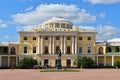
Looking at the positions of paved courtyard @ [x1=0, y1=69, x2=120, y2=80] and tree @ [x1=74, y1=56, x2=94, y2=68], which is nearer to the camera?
paved courtyard @ [x1=0, y1=69, x2=120, y2=80]

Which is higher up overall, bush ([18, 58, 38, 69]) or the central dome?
the central dome

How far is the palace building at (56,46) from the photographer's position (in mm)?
92250

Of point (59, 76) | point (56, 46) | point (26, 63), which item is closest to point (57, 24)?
point (56, 46)

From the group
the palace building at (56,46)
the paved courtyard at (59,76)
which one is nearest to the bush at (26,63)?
the palace building at (56,46)

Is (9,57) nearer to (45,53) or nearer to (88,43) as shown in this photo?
(45,53)

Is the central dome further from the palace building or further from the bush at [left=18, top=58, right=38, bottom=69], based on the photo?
the bush at [left=18, top=58, right=38, bottom=69]

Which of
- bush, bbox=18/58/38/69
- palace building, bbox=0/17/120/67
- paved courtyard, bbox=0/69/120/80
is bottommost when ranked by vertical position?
paved courtyard, bbox=0/69/120/80

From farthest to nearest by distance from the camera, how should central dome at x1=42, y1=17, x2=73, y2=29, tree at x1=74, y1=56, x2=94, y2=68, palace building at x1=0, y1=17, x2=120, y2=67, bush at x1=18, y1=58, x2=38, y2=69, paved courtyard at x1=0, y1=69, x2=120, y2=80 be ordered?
central dome at x1=42, y1=17, x2=73, y2=29
palace building at x1=0, y1=17, x2=120, y2=67
tree at x1=74, y1=56, x2=94, y2=68
bush at x1=18, y1=58, x2=38, y2=69
paved courtyard at x1=0, y1=69, x2=120, y2=80

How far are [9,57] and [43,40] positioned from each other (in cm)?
997

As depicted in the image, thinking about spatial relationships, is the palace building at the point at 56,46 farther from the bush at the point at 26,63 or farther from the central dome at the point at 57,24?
the bush at the point at 26,63

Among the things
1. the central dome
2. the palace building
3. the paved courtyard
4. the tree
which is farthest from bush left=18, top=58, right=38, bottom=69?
the paved courtyard

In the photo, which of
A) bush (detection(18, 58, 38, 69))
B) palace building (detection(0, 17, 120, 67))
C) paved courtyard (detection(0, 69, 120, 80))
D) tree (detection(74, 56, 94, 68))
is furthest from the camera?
palace building (detection(0, 17, 120, 67))

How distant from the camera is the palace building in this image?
3632 inches

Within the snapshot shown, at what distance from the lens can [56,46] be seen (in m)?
93.3
